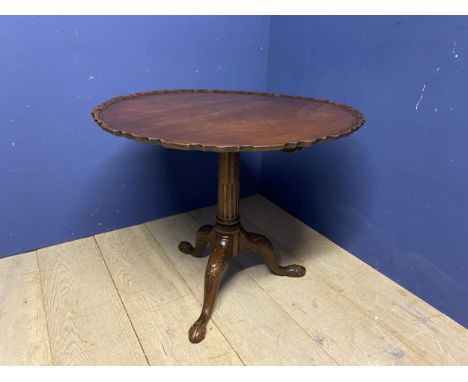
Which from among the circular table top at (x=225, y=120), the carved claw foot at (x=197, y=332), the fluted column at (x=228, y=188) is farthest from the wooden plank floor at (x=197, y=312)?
the circular table top at (x=225, y=120)

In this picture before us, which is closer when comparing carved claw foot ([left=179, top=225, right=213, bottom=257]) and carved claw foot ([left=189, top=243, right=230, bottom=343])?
carved claw foot ([left=189, top=243, right=230, bottom=343])

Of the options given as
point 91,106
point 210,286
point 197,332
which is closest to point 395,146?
point 210,286

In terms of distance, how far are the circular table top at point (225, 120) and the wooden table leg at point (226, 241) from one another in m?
0.18

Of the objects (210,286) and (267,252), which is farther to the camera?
(267,252)

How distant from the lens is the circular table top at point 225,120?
1067 mm

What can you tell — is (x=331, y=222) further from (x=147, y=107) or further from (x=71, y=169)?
(x=71, y=169)

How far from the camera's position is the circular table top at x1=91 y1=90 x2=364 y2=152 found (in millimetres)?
1067

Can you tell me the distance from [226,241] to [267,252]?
0.20 meters

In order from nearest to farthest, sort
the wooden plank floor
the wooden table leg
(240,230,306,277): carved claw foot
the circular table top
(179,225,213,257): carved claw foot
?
the circular table top, the wooden plank floor, the wooden table leg, (240,230,306,277): carved claw foot, (179,225,213,257): carved claw foot

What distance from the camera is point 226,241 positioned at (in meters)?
1.50

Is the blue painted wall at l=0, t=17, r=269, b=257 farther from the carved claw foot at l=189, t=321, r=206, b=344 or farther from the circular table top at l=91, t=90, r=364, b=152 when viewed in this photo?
the carved claw foot at l=189, t=321, r=206, b=344

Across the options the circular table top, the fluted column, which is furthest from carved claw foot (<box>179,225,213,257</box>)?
the circular table top

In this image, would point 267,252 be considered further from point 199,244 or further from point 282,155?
point 282,155

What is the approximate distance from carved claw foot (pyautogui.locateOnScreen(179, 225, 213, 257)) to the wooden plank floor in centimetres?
3
